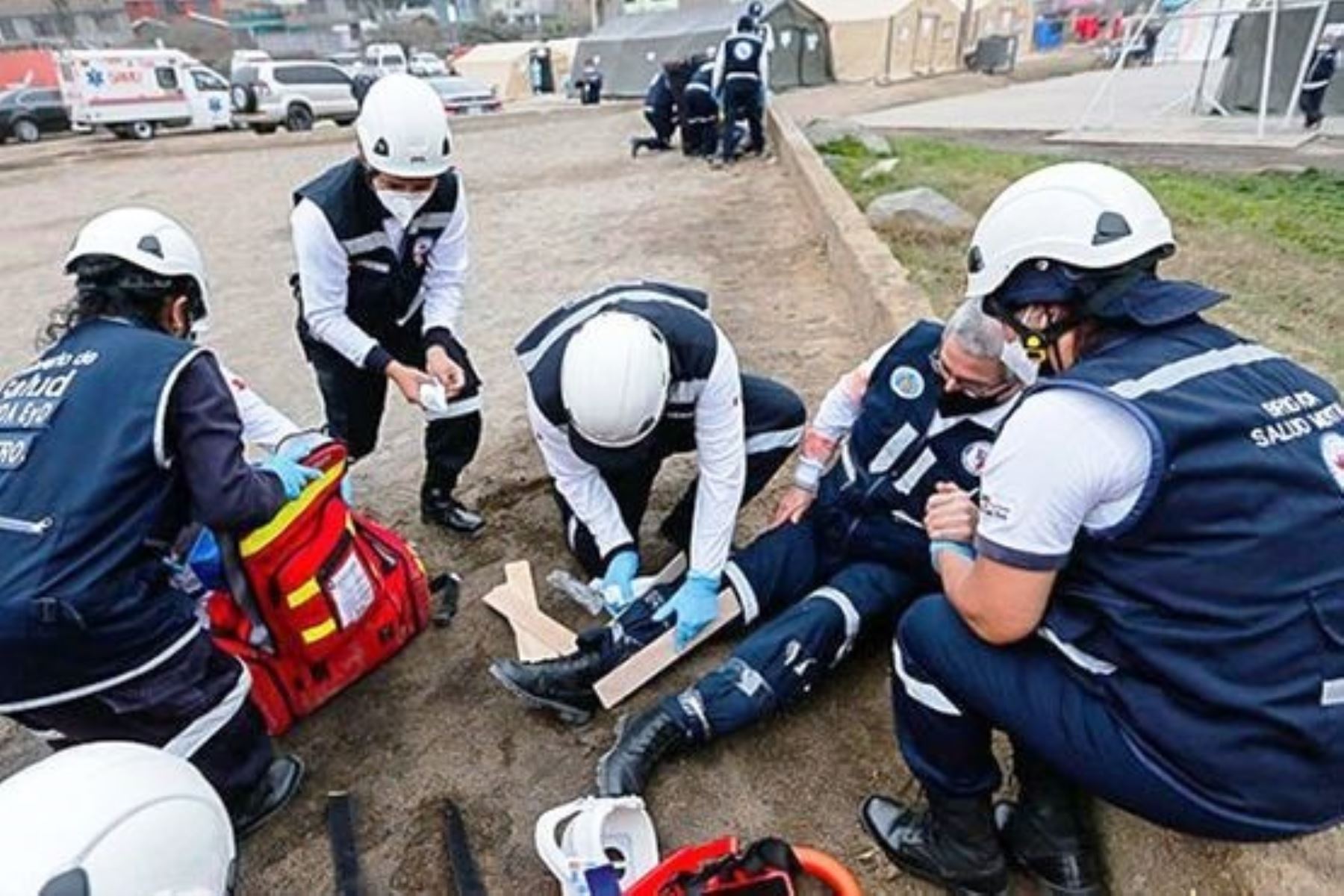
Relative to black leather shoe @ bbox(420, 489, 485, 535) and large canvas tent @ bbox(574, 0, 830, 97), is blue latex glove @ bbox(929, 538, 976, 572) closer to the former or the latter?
black leather shoe @ bbox(420, 489, 485, 535)

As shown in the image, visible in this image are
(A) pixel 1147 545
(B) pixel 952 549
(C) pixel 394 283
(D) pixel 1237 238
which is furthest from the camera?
(D) pixel 1237 238

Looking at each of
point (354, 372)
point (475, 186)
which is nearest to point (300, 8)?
point (475, 186)

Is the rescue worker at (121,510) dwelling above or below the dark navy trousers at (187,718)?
above

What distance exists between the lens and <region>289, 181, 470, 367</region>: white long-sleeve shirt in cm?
286

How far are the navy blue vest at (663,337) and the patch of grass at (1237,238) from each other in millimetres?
2258

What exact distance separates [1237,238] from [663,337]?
5435mm

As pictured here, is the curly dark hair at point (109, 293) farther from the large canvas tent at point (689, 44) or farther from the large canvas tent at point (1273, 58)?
the large canvas tent at point (689, 44)

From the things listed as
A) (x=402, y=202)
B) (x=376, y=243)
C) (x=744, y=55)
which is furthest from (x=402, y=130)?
(x=744, y=55)

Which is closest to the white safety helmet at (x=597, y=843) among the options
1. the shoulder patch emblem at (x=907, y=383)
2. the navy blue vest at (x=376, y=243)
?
the shoulder patch emblem at (x=907, y=383)

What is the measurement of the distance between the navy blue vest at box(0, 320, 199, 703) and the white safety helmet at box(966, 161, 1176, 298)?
158cm

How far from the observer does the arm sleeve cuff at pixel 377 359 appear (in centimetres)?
296

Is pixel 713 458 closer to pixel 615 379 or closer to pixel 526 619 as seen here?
pixel 615 379

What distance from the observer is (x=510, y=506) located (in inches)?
136

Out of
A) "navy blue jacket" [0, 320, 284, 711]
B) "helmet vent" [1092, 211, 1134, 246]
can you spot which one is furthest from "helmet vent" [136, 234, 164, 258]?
"helmet vent" [1092, 211, 1134, 246]
